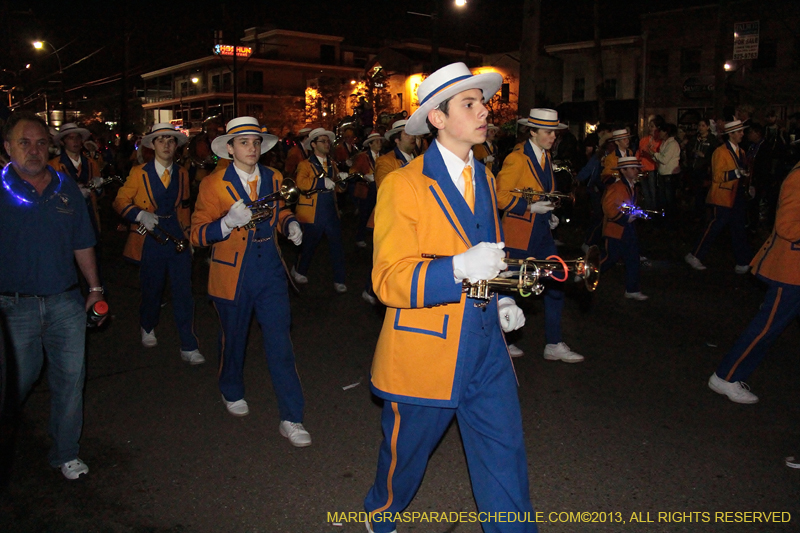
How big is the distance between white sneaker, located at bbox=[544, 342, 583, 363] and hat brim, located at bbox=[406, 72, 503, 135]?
3576 mm

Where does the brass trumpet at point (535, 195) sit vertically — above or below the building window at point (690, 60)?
below

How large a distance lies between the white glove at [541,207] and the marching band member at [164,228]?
132 inches

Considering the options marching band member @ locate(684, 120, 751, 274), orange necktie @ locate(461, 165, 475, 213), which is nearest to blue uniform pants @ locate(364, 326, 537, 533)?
orange necktie @ locate(461, 165, 475, 213)

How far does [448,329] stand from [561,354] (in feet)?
12.1

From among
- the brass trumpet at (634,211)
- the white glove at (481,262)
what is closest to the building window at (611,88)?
the brass trumpet at (634,211)

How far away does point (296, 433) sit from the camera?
468 centimetres

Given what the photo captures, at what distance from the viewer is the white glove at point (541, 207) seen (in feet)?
19.3

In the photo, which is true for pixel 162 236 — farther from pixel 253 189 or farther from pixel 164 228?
pixel 253 189

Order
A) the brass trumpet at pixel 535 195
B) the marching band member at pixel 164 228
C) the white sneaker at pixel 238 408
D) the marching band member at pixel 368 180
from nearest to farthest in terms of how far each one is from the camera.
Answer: the white sneaker at pixel 238 408 → the brass trumpet at pixel 535 195 → the marching band member at pixel 164 228 → the marching band member at pixel 368 180

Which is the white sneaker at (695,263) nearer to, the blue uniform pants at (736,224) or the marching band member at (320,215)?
the blue uniform pants at (736,224)

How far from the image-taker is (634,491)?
396cm

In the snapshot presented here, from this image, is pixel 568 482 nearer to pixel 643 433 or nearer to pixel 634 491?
pixel 634 491

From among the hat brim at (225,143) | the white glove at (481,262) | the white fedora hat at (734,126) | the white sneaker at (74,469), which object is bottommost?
the white sneaker at (74,469)

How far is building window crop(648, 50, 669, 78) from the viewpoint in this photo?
134 feet
